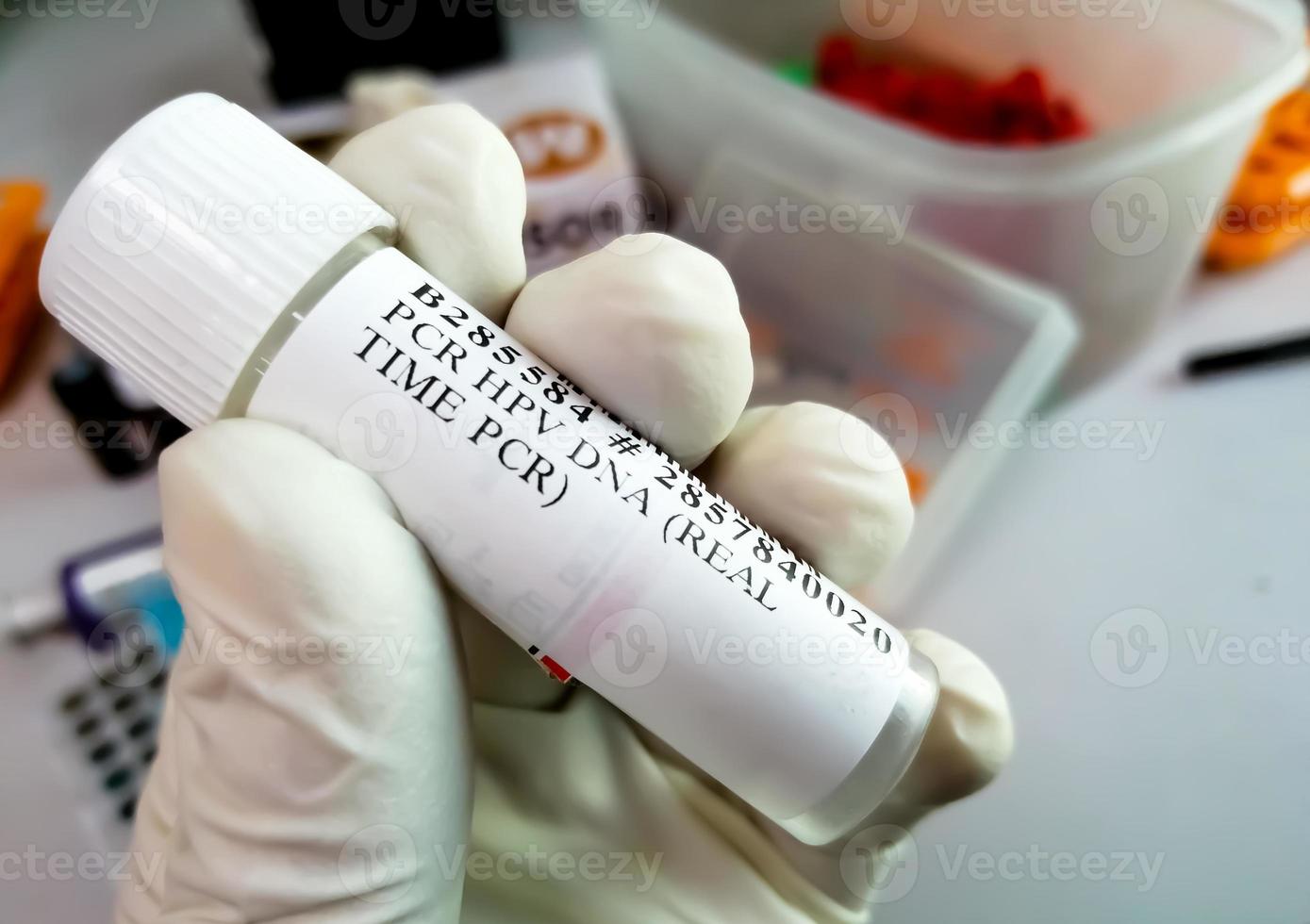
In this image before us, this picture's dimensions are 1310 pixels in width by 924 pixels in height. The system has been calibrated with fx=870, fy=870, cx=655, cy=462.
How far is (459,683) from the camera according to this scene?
330mm

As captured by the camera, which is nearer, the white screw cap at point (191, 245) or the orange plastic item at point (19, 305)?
the white screw cap at point (191, 245)

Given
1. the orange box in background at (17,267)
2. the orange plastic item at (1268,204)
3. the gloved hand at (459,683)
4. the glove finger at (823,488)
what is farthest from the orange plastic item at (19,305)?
the orange plastic item at (1268,204)

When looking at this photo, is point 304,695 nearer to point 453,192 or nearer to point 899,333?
point 453,192

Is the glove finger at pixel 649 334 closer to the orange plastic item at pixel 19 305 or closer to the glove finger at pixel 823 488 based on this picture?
the glove finger at pixel 823 488

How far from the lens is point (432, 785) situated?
32 centimetres

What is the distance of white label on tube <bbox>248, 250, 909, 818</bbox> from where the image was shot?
0.90ft

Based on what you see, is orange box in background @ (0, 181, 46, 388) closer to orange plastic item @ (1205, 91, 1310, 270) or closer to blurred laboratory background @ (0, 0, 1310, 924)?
blurred laboratory background @ (0, 0, 1310, 924)

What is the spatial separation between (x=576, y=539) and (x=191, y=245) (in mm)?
157

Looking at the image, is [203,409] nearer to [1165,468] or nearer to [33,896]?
[33,896]

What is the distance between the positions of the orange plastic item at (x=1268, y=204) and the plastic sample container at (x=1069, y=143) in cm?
6

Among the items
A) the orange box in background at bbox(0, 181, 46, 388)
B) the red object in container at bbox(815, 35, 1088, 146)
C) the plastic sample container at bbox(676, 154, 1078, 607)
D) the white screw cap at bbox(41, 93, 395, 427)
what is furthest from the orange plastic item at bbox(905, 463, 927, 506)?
the orange box in background at bbox(0, 181, 46, 388)

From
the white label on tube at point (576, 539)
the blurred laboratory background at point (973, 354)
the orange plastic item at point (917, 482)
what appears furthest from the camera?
the orange plastic item at point (917, 482)

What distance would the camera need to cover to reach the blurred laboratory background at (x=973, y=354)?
0.49m

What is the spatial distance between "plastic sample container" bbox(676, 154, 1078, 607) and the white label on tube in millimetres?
319
